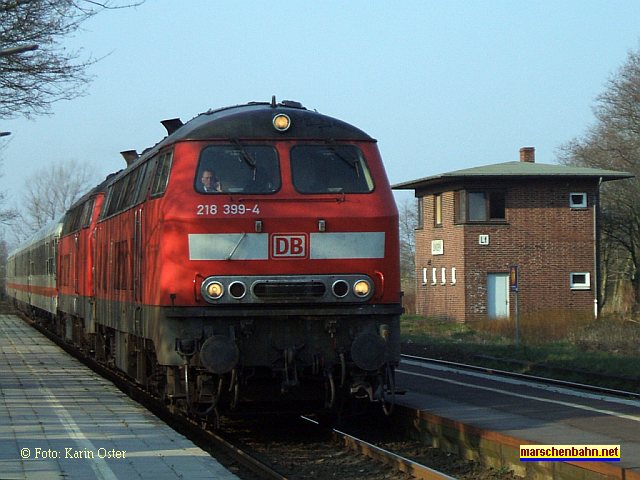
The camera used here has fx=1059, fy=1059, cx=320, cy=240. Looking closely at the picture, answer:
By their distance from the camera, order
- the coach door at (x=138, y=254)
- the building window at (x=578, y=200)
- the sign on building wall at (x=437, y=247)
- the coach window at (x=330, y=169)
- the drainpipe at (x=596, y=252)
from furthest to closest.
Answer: the sign on building wall at (x=437, y=247) < the building window at (x=578, y=200) < the drainpipe at (x=596, y=252) < the coach door at (x=138, y=254) < the coach window at (x=330, y=169)

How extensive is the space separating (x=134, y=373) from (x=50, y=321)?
20123 millimetres

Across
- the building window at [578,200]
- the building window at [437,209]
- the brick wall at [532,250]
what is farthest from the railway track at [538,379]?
the building window at [437,209]

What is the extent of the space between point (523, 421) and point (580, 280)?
28761 mm

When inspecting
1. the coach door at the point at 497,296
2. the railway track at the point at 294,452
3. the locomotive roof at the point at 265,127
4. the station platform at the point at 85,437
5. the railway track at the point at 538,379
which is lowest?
the railway track at the point at 294,452

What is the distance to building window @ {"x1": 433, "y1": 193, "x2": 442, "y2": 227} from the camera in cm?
4206

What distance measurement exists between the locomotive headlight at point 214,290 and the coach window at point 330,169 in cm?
146

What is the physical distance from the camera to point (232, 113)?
12.0 metres

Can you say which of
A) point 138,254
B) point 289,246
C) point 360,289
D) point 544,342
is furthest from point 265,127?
point 544,342

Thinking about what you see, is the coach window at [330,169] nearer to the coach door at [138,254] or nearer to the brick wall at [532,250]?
the coach door at [138,254]

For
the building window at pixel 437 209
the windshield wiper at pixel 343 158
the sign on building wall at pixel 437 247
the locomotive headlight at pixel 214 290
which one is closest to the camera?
the locomotive headlight at pixel 214 290

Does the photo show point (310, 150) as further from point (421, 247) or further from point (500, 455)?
point (421, 247)

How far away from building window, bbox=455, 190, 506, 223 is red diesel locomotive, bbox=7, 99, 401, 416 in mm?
27634

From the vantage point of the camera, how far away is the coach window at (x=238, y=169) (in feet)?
37.9

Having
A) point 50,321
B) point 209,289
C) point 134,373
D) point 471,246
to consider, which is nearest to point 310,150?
point 209,289
